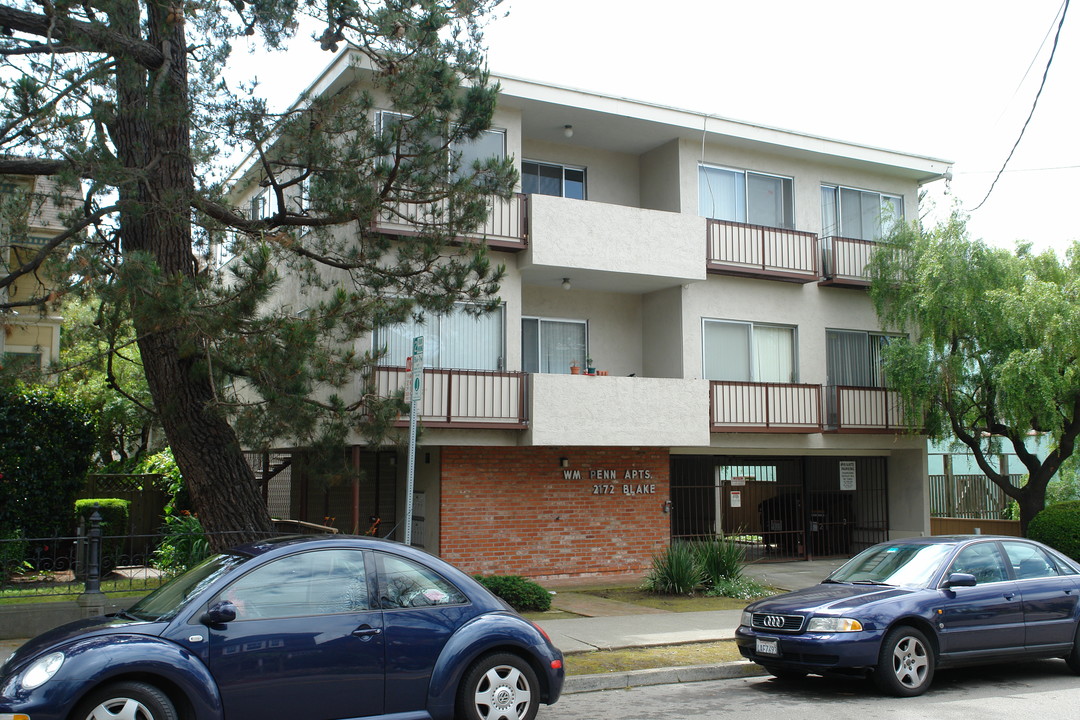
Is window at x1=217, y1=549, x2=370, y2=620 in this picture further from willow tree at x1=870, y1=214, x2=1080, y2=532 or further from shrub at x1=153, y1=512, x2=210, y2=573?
willow tree at x1=870, y1=214, x2=1080, y2=532

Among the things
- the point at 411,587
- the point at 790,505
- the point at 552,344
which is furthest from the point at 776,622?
the point at 790,505

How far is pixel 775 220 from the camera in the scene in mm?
19328

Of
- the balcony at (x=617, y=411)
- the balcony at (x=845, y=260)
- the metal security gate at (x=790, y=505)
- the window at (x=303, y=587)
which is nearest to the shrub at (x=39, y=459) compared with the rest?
the balcony at (x=617, y=411)

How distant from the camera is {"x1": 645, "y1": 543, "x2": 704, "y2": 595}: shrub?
14.4 metres

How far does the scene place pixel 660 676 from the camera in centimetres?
932

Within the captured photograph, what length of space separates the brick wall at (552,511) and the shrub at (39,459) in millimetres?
5631

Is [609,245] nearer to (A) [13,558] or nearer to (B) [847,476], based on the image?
(B) [847,476]

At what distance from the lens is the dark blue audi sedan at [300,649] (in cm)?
563

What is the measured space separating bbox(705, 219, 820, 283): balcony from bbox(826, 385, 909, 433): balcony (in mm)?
2401

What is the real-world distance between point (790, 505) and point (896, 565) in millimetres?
10970

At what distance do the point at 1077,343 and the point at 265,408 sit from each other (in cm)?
1379

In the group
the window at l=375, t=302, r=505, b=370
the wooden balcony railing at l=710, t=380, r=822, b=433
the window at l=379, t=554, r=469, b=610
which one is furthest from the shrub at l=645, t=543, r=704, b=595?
the window at l=379, t=554, r=469, b=610

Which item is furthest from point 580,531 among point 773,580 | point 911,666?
point 911,666

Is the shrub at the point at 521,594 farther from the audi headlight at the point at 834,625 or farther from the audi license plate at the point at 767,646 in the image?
the audi headlight at the point at 834,625
